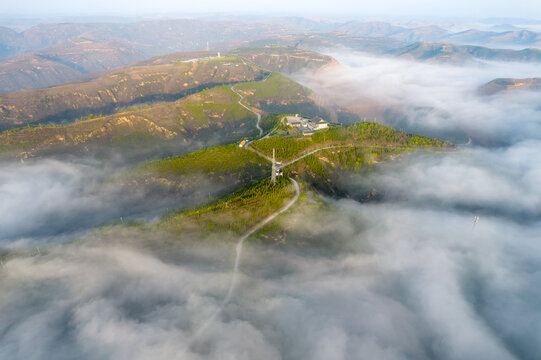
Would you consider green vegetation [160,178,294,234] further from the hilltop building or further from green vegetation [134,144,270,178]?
the hilltop building

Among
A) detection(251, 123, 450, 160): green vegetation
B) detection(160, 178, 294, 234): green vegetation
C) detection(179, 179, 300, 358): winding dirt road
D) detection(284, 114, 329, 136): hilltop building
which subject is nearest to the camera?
detection(179, 179, 300, 358): winding dirt road

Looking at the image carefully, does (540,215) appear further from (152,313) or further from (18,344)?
(18,344)

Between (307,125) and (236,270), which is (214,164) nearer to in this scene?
(307,125)

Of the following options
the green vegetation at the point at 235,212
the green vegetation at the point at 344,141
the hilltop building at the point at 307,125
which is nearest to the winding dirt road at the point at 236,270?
the green vegetation at the point at 235,212

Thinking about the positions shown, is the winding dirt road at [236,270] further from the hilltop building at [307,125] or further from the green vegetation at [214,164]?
the hilltop building at [307,125]

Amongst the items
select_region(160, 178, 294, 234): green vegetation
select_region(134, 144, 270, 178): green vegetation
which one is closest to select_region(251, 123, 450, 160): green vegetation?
select_region(134, 144, 270, 178): green vegetation

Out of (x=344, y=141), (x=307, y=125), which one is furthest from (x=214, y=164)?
(x=344, y=141)

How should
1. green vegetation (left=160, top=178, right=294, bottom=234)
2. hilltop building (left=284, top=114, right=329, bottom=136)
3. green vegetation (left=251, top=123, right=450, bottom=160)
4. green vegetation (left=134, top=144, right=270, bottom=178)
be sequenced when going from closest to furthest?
green vegetation (left=160, top=178, right=294, bottom=234), green vegetation (left=134, top=144, right=270, bottom=178), green vegetation (left=251, top=123, right=450, bottom=160), hilltop building (left=284, top=114, right=329, bottom=136)
